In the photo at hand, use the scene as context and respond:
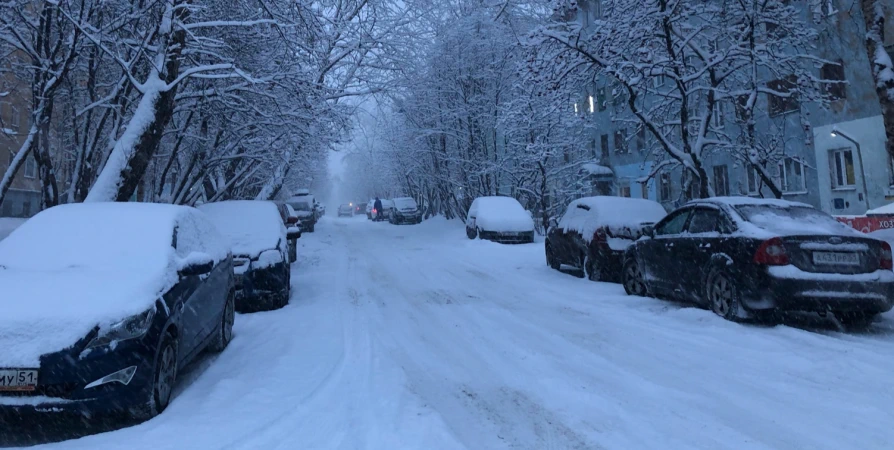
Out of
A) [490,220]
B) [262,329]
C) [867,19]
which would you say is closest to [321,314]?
[262,329]

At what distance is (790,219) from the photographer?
698cm

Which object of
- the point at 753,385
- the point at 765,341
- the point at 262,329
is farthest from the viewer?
the point at 262,329

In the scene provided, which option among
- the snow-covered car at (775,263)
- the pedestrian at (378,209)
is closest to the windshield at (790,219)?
the snow-covered car at (775,263)

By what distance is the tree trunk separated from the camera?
30.7 feet

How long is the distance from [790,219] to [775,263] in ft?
3.45

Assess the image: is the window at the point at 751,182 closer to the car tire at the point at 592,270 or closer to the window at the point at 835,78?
the window at the point at 835,78

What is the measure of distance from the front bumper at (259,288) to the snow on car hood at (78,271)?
265 centimetres

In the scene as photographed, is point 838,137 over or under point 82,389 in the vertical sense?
over

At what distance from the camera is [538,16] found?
2058cm

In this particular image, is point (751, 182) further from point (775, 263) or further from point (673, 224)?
point (775, 263)

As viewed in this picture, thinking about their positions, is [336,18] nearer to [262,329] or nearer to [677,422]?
[262,329]

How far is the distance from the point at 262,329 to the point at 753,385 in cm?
569

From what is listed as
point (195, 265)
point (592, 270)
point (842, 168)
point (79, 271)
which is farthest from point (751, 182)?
point (79, 271)

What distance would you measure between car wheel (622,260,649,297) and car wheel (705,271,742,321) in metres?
1.97
